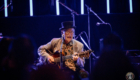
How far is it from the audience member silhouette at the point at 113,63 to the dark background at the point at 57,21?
377cm

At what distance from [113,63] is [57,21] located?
405cm

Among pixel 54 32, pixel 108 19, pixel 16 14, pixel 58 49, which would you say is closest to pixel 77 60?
pixel 58 49

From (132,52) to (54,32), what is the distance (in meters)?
2.92

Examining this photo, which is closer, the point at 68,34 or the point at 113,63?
the point at 113,63

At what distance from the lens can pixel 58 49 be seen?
3.45 meters

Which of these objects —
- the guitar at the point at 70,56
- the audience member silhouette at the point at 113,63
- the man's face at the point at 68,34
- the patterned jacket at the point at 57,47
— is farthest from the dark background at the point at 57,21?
the audience member silhouette at the point at 113,63

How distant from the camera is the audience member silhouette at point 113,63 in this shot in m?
A: 1.49

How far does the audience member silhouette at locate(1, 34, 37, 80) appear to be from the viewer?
59.4 inches

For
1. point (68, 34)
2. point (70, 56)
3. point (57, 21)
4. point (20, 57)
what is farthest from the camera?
point (57, 21)

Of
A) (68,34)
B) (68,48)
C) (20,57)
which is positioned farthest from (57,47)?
(20,57)

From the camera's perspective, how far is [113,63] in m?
1.53

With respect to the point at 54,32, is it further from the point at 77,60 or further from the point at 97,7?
A: the point at 77,60

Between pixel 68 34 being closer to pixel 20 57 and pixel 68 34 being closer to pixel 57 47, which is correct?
pixel 57 47

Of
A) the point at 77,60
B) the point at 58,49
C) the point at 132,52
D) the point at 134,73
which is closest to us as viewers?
the point at 134,73
